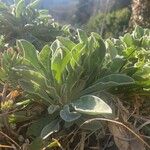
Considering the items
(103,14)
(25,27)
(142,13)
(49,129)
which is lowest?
(142,13)

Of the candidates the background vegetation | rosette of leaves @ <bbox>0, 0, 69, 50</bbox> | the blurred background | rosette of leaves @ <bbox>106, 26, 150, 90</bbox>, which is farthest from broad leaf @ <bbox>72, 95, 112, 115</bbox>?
the blurred background

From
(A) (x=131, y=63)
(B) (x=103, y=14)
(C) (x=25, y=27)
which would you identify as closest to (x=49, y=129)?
(A) (x=131, y=63)

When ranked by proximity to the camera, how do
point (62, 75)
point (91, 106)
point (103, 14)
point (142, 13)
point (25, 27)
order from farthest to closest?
point (142, 13) < point (103, 14) < point (25, 27) < point (62, 75) < point (91, 106)

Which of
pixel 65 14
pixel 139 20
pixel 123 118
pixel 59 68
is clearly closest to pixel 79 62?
pixel 59 68

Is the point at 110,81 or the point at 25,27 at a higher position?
the point at 110,81

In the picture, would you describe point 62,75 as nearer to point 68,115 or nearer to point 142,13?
point 68,115
